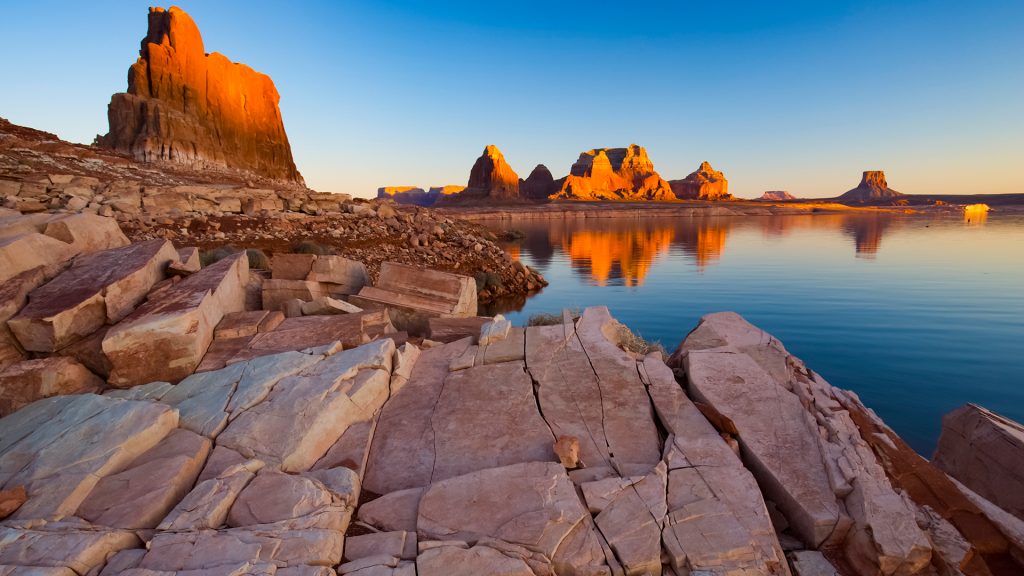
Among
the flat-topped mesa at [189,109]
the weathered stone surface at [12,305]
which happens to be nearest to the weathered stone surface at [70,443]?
the weathered stone surface at [12,305]

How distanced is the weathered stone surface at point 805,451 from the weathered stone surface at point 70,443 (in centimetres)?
662

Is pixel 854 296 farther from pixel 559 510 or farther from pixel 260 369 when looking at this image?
pixel 260 369

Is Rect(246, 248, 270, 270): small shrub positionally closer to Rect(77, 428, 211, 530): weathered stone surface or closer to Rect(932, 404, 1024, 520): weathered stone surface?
Rect(77, 428, 211, 530): weathered stone surface

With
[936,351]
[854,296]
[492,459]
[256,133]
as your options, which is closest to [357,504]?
[492,459]

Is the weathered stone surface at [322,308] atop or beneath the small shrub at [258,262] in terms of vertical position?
beneath

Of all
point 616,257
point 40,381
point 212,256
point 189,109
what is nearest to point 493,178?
point 189,109

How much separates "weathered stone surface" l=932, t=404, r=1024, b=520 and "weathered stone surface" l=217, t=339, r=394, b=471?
763cm

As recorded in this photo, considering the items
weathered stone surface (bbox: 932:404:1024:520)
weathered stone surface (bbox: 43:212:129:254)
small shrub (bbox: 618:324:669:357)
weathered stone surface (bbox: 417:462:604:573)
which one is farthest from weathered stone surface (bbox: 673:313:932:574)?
weathered stone surface (bbox: 43:212:129:254)

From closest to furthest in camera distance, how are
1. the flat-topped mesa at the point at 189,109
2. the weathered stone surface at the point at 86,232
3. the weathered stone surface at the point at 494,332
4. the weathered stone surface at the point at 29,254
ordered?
the weathered stone surface at the point at 29,254 < the weathered stone surface at the point at 494,332 < the weathered stone surface at the point at 86,232 < the flat-topped mesa at the point at 189,109

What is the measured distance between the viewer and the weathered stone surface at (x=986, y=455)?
5.26 meters

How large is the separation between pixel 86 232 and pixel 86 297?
9.81 ft

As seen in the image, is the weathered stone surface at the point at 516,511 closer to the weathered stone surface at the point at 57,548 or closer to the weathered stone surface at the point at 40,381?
the weathered stone surface at the point at 57,548

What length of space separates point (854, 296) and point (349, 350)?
20.8m

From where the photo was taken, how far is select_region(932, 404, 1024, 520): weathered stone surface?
207 inches
